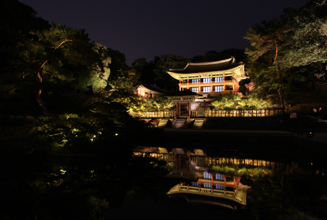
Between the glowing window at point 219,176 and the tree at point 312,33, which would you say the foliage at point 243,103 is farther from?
the glowing window at point 219,176

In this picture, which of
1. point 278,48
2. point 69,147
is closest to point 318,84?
point 278,48

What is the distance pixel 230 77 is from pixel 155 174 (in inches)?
1280

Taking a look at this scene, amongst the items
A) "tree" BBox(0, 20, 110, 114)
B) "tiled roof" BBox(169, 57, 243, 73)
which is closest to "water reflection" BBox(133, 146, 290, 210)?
"tree" BBox(0, 20, 110, 114)

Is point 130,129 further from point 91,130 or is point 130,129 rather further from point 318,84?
point 318,84

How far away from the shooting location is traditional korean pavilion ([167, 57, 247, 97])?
33844 millimetres

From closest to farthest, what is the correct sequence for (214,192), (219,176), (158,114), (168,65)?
(214,192), (219,176), (158,114), (168,65)

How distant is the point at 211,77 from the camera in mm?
35250

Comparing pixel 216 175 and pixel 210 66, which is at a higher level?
pixel 210 66

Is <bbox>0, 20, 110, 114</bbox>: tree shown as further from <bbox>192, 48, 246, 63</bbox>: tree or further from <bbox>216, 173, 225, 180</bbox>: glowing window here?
<bbox>192, 48, 246, 63</bbox>: tree

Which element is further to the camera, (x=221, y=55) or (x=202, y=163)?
(x=221, y=55)

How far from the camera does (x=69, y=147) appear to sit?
10.0 metres

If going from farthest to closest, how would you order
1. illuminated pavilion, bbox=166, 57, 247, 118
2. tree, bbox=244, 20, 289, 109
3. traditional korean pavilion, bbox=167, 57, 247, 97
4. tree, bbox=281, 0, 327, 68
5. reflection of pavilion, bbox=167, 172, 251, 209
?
traditional korean pavilion, bbox=167, 57, 247, 97
illuminated pavilion, bbox=166, 57, 247, 118
tree, bbox=244, 20, 289, 109
tree, bbox=281, 0, 327, 68
reflection of pavilion, bbox=167, 172, 251, 209

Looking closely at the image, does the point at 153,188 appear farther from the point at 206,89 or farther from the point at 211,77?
the point at 206,89

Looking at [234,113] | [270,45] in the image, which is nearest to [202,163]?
[234,113]
